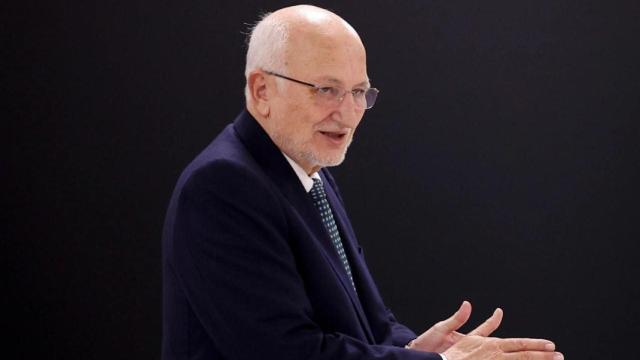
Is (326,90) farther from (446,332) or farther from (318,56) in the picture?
(446,332)

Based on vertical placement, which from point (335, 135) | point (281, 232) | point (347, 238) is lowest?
point (347, 238)

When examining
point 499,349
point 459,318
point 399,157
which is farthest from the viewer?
point 399,157

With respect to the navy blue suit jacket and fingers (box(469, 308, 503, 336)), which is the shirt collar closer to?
the navy blue suit jacket

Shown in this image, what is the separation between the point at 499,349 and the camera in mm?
1746

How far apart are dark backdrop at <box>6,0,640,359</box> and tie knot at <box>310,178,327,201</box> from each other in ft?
4.36

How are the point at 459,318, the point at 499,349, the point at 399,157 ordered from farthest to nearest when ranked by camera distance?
the point at 399,157
the point at 459,318
the point at 499,349

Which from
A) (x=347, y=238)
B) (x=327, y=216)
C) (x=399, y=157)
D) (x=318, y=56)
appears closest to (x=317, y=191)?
(x=327, y=216)

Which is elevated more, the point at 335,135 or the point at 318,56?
the point at 318,56

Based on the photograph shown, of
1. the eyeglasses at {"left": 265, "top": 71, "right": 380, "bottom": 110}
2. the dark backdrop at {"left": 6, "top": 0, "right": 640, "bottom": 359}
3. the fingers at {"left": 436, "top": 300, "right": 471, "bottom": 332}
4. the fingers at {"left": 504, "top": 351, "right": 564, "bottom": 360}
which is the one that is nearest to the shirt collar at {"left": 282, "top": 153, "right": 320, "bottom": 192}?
the eyeglasses at {"left": 265, "top": 71, "right": 380, "bottom": 110}

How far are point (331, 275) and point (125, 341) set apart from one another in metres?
1.70

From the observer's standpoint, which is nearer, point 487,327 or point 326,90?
point 326,90

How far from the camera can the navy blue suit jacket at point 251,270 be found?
5.32 ft

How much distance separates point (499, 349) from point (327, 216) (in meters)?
0.47

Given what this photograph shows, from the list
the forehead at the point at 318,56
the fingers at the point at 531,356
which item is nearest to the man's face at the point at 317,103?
the forehead at the point at 318,56
